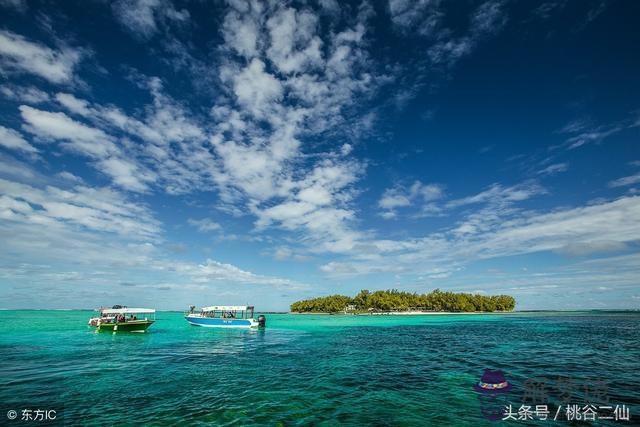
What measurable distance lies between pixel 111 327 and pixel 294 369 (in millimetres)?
49992

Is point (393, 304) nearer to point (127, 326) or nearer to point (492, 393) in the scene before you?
point (127, 326)

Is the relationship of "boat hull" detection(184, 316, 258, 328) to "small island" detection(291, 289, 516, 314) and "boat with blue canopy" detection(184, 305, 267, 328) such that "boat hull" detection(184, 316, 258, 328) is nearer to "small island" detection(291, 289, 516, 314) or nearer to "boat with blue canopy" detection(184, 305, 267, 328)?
"boat with blue canopy" detection(184, 305, 267, 328)

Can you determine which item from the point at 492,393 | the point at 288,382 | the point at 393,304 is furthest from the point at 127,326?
the point at 393,304

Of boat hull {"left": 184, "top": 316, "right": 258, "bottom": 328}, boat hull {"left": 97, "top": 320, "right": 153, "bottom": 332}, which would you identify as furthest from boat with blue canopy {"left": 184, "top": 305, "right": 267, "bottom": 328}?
boat hull {"left": 97, "top": 320, "right": 153, "bottom": 332}

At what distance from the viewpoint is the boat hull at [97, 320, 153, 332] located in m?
56.9

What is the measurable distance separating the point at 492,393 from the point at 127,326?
2400 inches

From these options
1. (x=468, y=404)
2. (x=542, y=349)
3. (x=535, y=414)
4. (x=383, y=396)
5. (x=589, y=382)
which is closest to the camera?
(x=535, y=414)

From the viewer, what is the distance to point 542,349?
3528 centimetres

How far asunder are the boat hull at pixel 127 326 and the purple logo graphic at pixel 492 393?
187 ft

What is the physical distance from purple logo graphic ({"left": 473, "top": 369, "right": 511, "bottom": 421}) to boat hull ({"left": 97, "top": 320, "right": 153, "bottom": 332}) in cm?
5712

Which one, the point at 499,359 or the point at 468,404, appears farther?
the point at 499,359

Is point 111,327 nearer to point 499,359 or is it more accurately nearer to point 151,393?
point 151,393

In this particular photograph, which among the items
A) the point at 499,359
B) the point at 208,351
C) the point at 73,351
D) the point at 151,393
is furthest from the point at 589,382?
the point at 73,351

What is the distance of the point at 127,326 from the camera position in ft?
189
